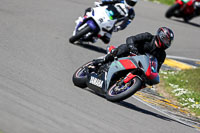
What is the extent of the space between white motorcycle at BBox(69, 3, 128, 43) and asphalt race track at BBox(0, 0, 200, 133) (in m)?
0.42

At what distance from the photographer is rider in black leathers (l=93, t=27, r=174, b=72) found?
7781 mm

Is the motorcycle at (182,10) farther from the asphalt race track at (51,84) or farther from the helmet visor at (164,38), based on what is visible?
the helmet visor at (164,38)

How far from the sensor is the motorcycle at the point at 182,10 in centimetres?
1956

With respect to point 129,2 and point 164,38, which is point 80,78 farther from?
point 129,2

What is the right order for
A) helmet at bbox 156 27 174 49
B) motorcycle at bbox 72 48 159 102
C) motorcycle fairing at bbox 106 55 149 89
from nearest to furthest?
motorcycle at bbox 72 48 159 102 → motorcycle fairing at bbox 106 55 149 89 → helmet at bbox 156 27 174 49

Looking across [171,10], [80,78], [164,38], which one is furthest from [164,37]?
[171,10]

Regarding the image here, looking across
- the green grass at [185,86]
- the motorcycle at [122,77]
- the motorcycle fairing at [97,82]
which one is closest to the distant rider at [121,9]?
the green grass at [185,86]

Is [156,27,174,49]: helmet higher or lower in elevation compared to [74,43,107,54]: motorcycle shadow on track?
higher

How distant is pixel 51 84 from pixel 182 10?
42.9 feet

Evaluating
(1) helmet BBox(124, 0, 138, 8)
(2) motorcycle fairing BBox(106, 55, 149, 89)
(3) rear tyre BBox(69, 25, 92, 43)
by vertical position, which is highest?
(2) motorcycle fairing BBox(106, 55, 149, 89)

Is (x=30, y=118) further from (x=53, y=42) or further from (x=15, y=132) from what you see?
(x=53, y=42)

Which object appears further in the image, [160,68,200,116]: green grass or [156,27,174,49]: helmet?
[160,68,200,116]: green grass

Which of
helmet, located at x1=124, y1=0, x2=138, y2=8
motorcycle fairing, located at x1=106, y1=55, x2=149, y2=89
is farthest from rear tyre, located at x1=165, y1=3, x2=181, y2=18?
motorcycle fairing, located at x1=106, y1=55, x2=149, y2=89

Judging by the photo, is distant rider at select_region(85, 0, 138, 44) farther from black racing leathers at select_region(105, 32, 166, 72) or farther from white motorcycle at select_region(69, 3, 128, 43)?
black racing leathers at select_region(105, 32, 166, 72)
